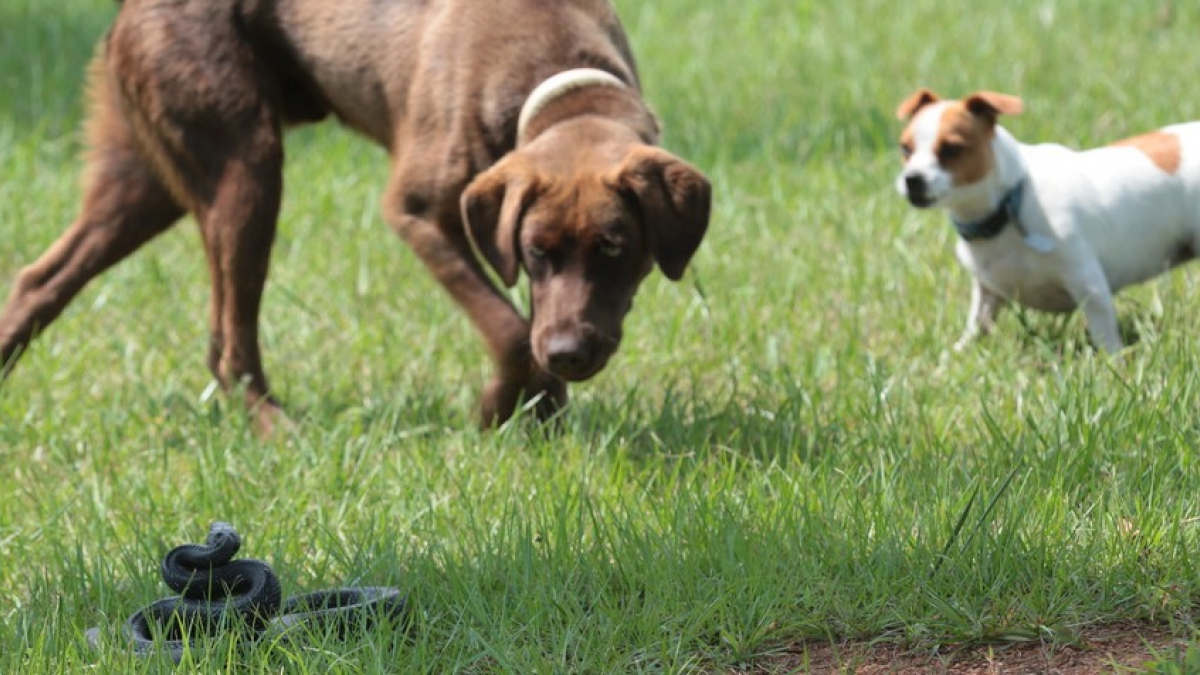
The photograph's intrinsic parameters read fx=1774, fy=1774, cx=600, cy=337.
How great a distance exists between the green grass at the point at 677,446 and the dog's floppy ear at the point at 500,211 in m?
0.45

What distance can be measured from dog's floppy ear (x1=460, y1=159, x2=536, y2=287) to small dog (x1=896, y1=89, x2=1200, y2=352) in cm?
115

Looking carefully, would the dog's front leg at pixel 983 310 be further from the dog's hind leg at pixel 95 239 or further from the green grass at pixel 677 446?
the dog's hind leg at pixel 95 239

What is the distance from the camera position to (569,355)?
4.11m

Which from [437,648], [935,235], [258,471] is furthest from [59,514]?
[935,235]

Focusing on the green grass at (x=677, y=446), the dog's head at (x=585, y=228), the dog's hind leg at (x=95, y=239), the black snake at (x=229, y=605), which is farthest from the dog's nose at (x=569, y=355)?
the dog's hind leg at (x=95, y=239)

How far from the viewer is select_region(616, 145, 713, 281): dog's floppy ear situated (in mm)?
4164

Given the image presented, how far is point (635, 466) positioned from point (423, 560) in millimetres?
910

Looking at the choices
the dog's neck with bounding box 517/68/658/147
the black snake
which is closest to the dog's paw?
the dog's neck with bounding box 517/68/658/147

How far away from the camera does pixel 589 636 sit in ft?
9.83

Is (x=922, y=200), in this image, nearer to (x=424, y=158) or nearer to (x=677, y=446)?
(x=677, y=446)

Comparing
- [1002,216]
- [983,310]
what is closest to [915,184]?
[1002,216]

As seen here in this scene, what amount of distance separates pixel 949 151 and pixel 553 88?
1.10 metres

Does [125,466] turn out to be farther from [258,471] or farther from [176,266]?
[176,266]

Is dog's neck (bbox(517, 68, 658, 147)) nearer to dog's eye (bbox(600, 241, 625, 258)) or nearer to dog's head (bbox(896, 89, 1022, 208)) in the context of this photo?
dog's eye (bbox(600, 241, 625, 258))
